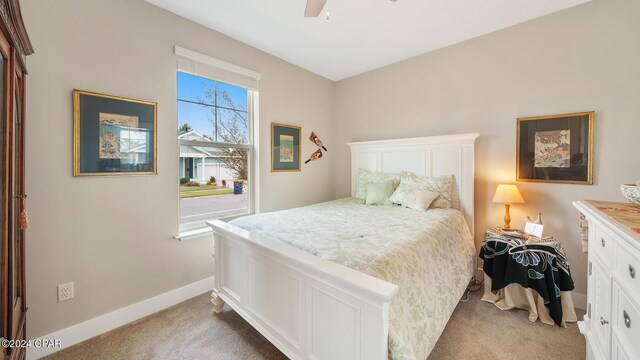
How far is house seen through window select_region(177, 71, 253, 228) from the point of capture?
249 cm

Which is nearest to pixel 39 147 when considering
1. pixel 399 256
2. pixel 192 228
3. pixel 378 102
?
pixel 192 228

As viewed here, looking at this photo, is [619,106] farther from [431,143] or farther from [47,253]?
[47,253]

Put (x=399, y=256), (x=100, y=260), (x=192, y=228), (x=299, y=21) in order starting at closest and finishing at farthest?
(x=399, y=256) → (x=100, y=260) → (x=299, y=21) → (x=192, y=228)

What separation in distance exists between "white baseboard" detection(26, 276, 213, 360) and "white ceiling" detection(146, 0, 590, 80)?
260 cm

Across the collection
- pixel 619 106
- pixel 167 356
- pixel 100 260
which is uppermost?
pixel 619 106

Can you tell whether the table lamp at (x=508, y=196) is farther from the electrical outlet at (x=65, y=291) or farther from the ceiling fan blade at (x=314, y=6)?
the electrical outlet at (x=65, y=291)

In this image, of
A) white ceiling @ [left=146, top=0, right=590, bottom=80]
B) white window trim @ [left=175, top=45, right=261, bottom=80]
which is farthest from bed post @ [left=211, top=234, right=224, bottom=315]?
white ceiling @ [left=146, top=0, right=590, bottom=80]

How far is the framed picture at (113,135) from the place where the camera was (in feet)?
5.98

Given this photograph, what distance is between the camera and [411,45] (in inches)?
114

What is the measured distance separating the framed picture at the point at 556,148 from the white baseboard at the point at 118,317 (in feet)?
11.4

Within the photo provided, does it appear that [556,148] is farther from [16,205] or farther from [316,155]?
[16,205]

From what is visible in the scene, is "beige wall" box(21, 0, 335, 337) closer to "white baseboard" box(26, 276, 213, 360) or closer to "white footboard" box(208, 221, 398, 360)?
"white baseboard" box(26, 276, 213, 360)

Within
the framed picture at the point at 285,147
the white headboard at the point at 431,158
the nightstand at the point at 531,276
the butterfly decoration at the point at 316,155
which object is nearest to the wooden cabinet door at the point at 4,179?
the framed picture at the point at 285,147

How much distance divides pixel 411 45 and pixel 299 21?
4.49 ft
